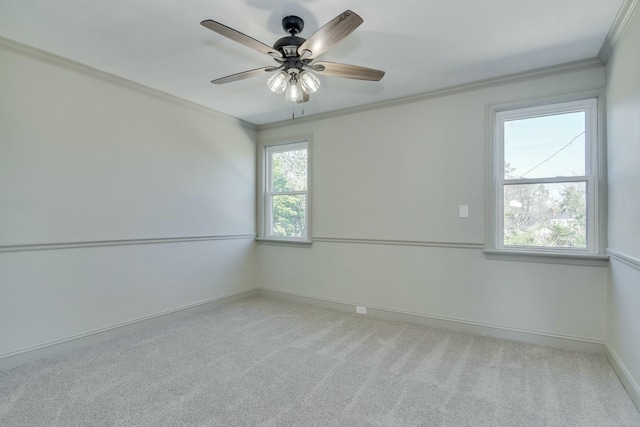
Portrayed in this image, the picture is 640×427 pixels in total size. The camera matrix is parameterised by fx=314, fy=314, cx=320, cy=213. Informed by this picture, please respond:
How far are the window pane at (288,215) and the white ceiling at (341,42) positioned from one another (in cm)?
170

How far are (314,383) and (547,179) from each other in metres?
2.67

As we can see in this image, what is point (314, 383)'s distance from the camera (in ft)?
7.23

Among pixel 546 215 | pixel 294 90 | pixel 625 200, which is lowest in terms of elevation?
pixel 546 215

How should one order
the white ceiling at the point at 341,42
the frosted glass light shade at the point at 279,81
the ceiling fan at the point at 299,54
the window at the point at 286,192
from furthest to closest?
the window at the point at 286,192
the frosted glass light shade at the point at 279,81
the white ceiling at the point at 341,42
the ceiling fan at the point at 299,54

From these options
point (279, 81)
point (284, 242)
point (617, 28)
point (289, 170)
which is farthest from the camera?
point (289, 170)

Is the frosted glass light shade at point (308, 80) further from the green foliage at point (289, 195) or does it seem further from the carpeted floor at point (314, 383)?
the carpeted floor at point (314, 383)

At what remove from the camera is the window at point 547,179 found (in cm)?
270

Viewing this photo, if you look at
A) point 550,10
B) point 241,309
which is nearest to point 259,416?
point 241,309

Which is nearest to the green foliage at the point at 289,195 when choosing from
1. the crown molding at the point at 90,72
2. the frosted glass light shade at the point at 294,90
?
the crown molding at the point at 90,72

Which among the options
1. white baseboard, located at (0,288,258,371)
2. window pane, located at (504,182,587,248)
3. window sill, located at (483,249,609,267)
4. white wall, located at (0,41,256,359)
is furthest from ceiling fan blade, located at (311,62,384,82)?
white baseboard, located at (0,288,258,371)

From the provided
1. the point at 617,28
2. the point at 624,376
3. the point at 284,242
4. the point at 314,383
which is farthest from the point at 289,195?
the point at 624,376

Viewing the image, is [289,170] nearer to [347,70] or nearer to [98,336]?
[347,70]

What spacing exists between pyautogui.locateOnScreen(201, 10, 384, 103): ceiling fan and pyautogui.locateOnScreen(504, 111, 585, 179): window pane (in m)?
1.68

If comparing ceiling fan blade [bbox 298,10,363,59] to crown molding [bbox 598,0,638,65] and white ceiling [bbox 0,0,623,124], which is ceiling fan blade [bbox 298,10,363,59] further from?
crown molding [bbox 598,0,638,65]
